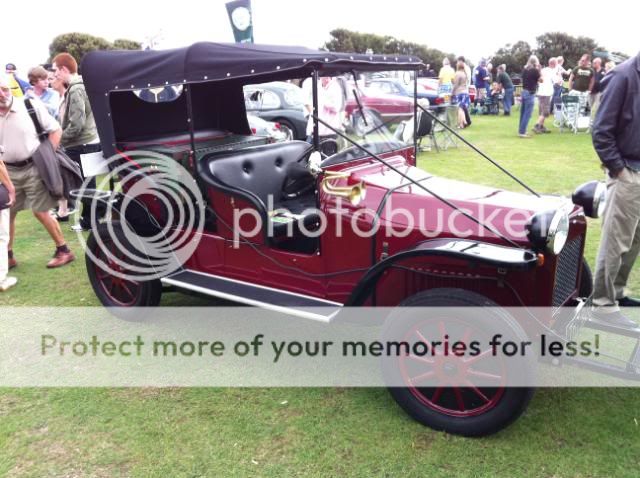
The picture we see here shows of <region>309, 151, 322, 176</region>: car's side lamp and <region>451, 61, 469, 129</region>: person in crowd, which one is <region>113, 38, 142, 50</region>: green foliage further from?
<region>309, 151, 322, 176</region>: car's side lamp

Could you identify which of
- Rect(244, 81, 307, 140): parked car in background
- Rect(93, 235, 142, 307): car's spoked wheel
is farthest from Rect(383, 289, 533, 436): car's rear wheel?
Rect(244, 81, 307, 140): parked car in background

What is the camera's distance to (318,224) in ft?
10.9

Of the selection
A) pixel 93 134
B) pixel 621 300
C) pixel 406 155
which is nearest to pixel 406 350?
pixel 406 155

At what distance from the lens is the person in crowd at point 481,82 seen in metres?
20.1

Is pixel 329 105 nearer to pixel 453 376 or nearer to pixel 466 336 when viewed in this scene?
pixel 466 336

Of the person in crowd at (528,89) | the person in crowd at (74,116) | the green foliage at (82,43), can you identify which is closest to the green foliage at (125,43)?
the green foliage at (82,43)

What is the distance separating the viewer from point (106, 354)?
367cm

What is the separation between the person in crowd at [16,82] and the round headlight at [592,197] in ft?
27.6

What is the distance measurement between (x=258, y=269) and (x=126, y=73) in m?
1.65

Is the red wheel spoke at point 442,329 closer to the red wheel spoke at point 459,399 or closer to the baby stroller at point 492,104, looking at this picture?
the red wheel spoke at point 459,399

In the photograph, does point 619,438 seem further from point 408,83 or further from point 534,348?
point 408,83

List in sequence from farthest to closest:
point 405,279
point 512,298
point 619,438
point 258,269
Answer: point 258,269 < point 405,279 < point 512,298 < point 619,438

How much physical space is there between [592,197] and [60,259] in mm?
4734

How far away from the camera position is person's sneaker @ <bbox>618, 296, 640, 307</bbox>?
3.71 meters
